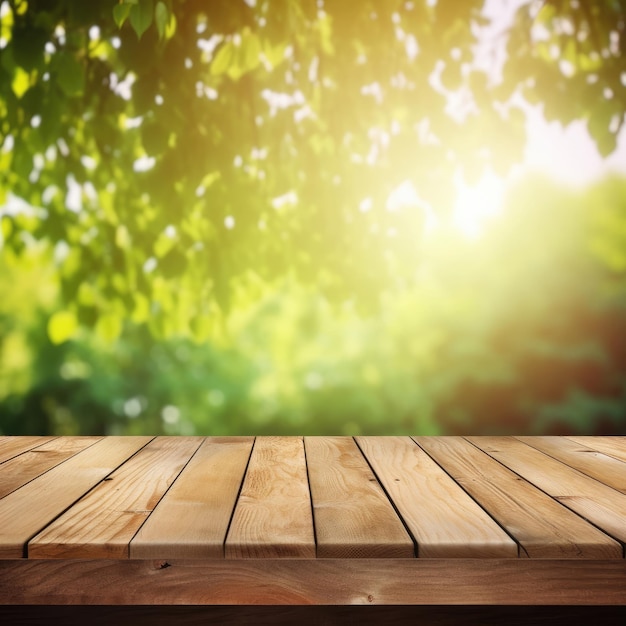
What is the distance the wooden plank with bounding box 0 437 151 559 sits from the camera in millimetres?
1214

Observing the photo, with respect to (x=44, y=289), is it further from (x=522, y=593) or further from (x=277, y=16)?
(x=522, y=593)

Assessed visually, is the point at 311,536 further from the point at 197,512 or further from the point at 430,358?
the point at 430,358

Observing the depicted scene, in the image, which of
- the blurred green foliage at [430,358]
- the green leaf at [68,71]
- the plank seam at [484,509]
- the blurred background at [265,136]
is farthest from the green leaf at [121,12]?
the blurred green foliage at [430,358]

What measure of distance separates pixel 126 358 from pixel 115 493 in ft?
35.9

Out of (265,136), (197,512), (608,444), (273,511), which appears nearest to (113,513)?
(197,512)

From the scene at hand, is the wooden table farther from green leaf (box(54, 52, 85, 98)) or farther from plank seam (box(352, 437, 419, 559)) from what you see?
green leaf (box(54, 52, 85, 98))

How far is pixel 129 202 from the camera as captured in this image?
340 centimetres

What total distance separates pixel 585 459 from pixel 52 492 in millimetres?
1393

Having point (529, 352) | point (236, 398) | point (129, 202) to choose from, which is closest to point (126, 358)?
point (236, 398)

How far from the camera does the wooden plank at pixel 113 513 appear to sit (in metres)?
1.16

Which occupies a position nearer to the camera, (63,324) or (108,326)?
(63,324)

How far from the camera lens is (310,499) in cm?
146

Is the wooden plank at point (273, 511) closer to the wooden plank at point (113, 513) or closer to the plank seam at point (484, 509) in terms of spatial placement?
the wooden plank at point (113, 513)

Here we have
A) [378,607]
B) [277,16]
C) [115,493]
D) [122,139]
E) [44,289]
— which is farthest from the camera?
[44,289]
